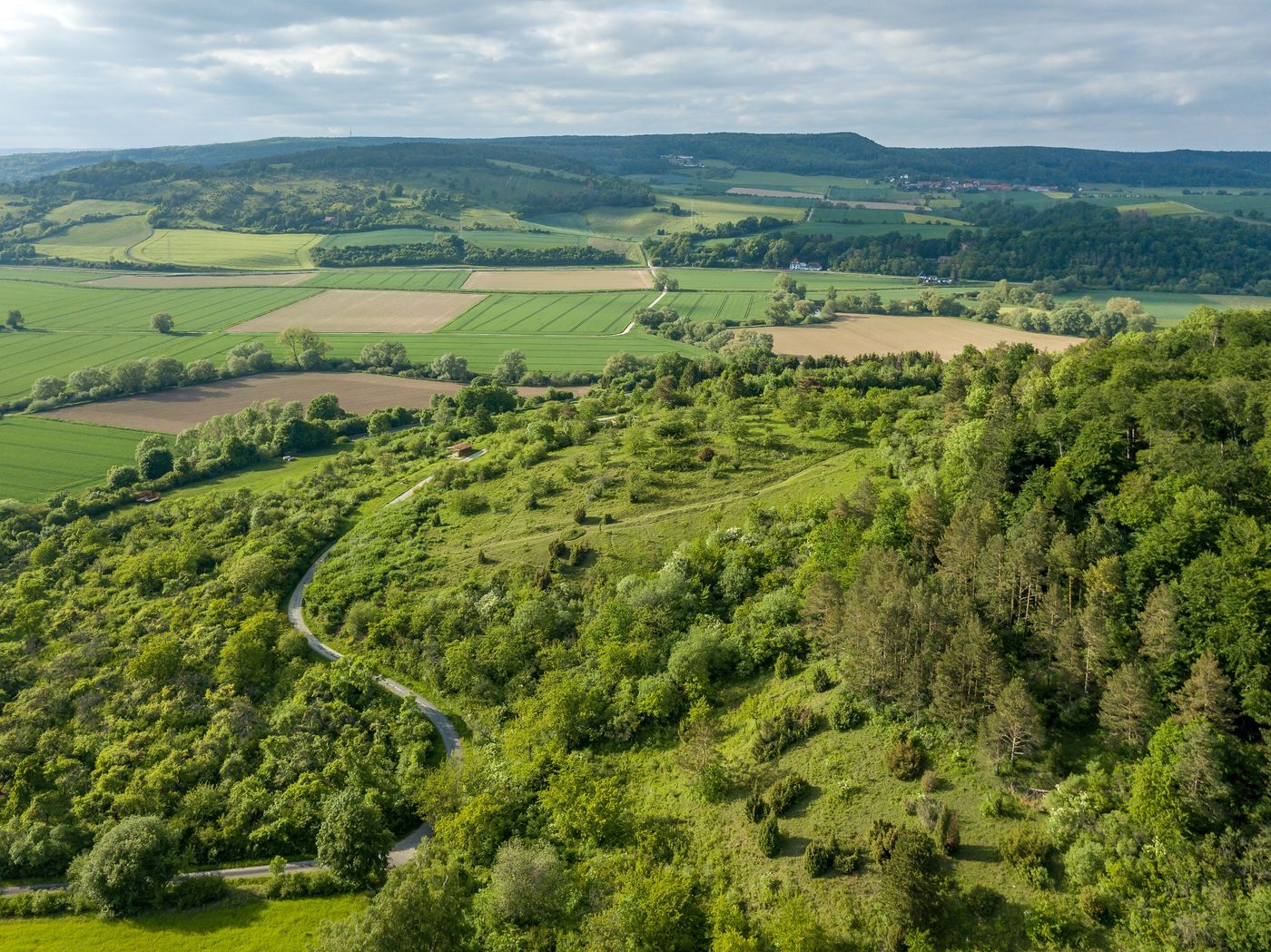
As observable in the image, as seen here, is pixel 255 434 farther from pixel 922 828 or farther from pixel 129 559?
pixel 922 828

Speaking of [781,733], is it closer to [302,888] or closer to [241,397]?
[302,888]

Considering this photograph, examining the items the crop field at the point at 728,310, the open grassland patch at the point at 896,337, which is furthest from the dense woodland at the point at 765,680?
the crop field at the point at 728,310

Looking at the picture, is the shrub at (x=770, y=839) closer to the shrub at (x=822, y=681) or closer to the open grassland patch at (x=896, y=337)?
the shrub at (x=822, y=681)

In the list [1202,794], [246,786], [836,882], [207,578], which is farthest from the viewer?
[207,578]

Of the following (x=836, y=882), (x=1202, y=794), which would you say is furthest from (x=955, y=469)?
(x=836, y=882)

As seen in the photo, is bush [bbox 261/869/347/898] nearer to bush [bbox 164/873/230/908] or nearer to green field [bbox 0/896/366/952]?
green field [bbox 0/896/366/952]

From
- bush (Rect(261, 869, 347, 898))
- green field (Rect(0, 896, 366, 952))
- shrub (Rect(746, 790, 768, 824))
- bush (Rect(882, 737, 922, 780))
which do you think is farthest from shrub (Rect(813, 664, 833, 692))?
bush (Rect(261, 869, 347, 898))

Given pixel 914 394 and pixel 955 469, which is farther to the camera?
pixel 914 394
